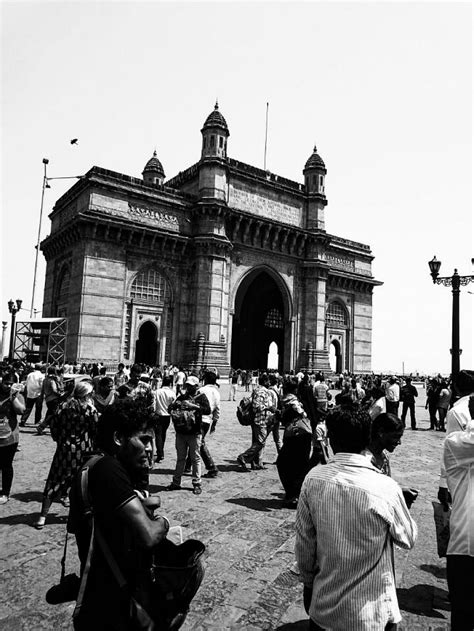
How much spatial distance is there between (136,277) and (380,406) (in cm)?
2164

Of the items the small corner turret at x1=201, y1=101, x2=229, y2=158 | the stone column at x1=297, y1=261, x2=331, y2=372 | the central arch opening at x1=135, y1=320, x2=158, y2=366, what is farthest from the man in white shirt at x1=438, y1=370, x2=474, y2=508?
the stone column at x1=297, y1=261, x2=331, y2=372

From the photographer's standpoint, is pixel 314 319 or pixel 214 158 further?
pixel 314 319

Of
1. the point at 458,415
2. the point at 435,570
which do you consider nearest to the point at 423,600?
the point at 435,570

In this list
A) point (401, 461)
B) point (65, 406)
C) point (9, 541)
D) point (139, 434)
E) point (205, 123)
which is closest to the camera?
point (139, 434)

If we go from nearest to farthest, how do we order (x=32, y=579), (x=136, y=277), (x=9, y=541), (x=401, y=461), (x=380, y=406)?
(x=32, y=579) < (x=9, y=541) < (x=380, y=406) < (x=401, y=461) < (x=136, y=277)

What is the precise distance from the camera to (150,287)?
27.2m

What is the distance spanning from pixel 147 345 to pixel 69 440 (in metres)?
24.3

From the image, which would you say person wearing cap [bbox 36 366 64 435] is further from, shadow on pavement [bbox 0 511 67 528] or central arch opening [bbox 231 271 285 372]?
central arch opening [bbox 231 271 285 372]

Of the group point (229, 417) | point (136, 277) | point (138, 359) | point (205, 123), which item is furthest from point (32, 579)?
Answer: point (205, 123)

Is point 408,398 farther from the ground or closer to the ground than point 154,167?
closer to the ground

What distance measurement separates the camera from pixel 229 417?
15227 mm

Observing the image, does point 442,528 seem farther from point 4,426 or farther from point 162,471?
point 162,471

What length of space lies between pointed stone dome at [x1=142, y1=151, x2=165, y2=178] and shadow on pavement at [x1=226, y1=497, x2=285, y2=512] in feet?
115

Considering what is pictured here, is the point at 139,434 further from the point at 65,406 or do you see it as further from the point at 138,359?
the point at 138,359
